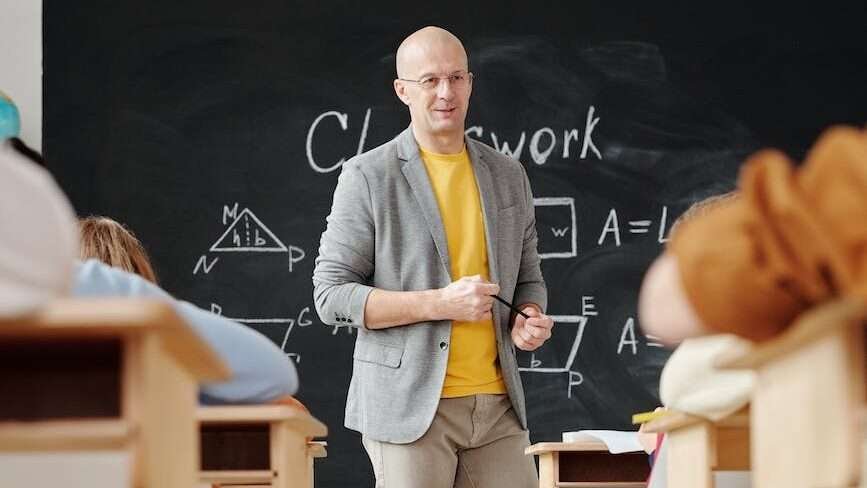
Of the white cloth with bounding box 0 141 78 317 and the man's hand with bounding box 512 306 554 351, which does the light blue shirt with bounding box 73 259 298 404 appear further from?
the man's hand with bounding box 512 306 554 351

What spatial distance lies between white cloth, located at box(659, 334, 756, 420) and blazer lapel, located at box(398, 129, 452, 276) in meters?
1.27

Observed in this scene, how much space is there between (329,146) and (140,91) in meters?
0.81

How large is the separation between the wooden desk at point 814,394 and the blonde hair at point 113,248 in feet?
5.91

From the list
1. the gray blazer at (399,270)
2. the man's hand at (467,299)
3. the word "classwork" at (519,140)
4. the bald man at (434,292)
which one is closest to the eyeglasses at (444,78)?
the bald man at (434,292)

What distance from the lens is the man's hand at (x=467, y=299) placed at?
3744mm

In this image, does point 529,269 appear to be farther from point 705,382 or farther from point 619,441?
point 705,382

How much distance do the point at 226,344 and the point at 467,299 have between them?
128 centimetres

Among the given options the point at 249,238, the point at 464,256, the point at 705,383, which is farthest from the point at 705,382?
the point at 249,238

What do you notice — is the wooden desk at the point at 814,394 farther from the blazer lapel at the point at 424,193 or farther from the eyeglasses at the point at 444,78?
the eyeglasses at the point at 444,78

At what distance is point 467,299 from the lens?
→ 3750 millimetres

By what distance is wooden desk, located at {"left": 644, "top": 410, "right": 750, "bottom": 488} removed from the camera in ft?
8.85

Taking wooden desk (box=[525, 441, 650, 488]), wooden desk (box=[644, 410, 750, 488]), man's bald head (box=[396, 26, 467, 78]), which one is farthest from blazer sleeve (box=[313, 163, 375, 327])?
wooden desk (box=[644, 410, 750, 488])

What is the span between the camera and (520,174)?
418 cm

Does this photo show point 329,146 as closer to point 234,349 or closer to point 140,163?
point 140,163
